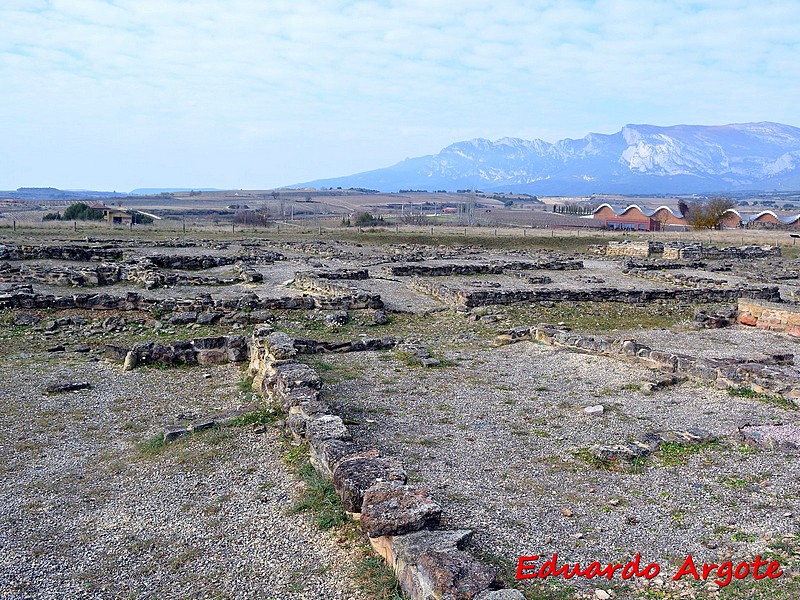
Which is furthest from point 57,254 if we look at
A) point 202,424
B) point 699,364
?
point 699,364

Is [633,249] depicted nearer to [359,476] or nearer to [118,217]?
[359,476]

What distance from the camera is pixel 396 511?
622 cm

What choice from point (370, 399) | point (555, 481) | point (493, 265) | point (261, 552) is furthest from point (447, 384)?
point (493, 265)

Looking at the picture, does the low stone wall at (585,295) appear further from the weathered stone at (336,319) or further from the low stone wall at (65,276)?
the low stone wall at (65,276)

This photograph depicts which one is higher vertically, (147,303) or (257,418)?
(147,303)

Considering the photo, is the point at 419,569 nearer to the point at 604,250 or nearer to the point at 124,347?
the point at 124,347

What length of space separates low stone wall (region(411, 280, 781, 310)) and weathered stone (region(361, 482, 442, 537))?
50.6 feet

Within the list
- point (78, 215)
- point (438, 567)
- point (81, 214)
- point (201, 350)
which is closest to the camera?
point (438, 567)

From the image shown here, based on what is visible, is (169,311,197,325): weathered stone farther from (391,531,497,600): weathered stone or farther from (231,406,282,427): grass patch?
(391,531,497,600): weathered stone

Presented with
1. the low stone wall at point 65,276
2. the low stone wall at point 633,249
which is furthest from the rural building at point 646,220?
the low stone wall at point 65,276

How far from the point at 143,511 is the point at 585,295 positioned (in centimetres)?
1947

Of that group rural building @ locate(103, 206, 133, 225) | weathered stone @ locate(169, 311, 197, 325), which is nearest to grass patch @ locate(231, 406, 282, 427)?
weathered stone @ locate(169, 311, 197, 325)

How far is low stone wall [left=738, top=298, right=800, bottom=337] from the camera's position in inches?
735

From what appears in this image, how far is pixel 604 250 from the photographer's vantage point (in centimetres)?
4912
